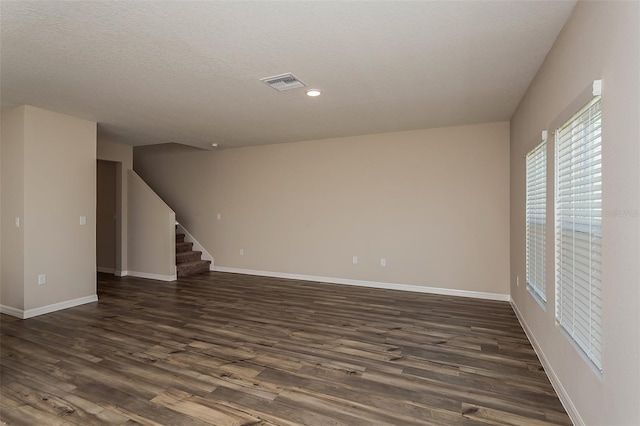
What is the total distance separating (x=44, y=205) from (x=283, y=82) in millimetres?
3375

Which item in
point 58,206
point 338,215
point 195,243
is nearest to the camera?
point 58,206

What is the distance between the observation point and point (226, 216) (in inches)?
264

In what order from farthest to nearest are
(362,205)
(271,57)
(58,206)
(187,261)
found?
(187,261) → (362,205) → (58,206) → (271,57)

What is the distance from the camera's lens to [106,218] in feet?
21.8

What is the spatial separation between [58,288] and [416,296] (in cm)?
482

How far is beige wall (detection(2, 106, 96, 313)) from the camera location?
3854 millimetres

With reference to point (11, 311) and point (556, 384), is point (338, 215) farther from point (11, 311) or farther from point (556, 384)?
point (11, 311)

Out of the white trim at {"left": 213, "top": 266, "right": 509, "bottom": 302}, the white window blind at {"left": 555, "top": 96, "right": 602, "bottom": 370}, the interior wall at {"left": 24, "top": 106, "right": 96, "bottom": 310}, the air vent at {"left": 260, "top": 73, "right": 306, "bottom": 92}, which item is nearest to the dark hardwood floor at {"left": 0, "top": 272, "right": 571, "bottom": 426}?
the white trim at {"left": 213, "top": 266, "right": 509, "bottom": 302}

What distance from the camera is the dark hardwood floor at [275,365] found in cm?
207

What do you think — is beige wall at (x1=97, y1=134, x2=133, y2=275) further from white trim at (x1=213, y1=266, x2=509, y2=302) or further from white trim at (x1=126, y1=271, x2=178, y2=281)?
white trim at (x1=213, y1=266, x2=509, y2=302)

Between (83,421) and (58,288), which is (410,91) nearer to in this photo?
(83,421)

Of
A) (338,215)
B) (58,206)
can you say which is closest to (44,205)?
(58,206)

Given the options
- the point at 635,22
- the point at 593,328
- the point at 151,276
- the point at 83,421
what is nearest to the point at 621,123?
the point at 635,22

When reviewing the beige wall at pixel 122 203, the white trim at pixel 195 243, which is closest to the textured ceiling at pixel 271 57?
the beige wall at pixel 122 203
